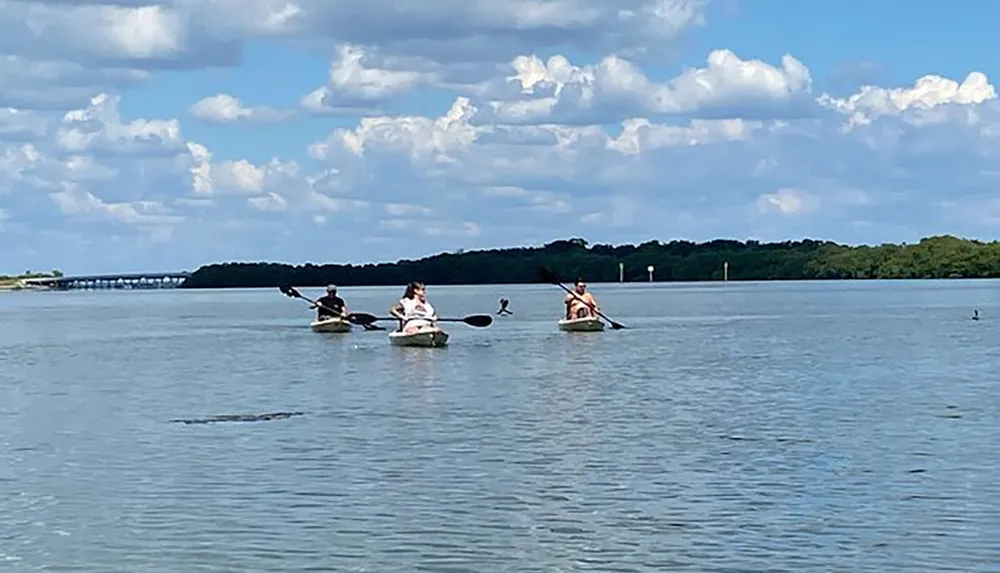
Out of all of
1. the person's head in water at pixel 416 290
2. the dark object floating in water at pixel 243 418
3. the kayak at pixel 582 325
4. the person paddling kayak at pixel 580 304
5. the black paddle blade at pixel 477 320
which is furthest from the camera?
the kayak at pixel 582 325

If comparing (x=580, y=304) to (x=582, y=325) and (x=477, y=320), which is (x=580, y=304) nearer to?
(x=582, y=325)

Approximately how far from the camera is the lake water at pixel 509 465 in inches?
703

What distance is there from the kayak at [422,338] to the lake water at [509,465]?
122 cm

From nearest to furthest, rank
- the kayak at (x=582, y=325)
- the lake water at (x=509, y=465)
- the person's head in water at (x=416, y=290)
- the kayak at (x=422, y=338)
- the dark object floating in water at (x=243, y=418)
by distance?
the lake water at (x=509, y=465), the dark object floating in water at (x=243, y=418), the person's head in water at (x=416, y=290), the kayak at (x=422, y=338), the kayak at (x=582, y=325)

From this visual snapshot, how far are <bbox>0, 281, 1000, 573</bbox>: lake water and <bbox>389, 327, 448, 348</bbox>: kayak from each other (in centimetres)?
122

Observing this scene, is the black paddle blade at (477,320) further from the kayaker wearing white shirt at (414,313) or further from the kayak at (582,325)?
the kayak at (582,325)

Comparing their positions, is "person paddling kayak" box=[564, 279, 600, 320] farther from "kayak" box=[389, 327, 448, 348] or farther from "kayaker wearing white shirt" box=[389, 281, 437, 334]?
"kayaker wearing white shirt" box=[389, 281, 437, 334]

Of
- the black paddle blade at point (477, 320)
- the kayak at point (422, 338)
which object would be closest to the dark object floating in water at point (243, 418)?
the kayak at point (422, 338)

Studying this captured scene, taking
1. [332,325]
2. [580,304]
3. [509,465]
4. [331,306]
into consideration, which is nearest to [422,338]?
[580,304]

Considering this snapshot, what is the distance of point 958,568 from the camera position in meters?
16.5

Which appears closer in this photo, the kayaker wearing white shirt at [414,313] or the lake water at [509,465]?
the lake water at [509,465]

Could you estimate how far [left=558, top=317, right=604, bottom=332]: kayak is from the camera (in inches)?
2467

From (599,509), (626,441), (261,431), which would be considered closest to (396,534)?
(599,509)

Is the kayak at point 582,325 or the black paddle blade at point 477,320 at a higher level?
the black paddle blade at point 477,320
